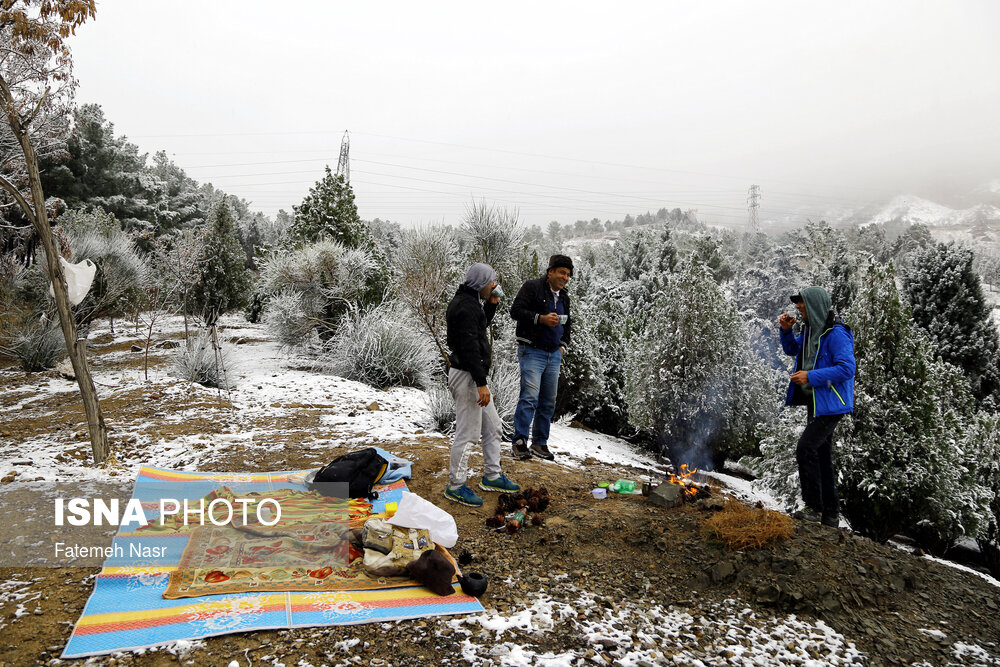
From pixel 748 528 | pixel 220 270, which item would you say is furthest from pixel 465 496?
pixel 220 270

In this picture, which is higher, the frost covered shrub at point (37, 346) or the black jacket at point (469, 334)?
the black jacket at point (469, 334)

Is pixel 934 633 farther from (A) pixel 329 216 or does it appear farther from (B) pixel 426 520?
(A) pixel 329 216

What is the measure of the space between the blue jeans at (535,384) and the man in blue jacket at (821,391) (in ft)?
6.32

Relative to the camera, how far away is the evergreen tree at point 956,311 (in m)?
10.8

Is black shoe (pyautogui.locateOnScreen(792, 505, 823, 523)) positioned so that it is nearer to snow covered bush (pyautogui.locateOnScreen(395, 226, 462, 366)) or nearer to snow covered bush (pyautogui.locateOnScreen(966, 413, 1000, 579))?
snow covered bush (pyautogui.locateOnScreen(966, 413, 1000, 579))

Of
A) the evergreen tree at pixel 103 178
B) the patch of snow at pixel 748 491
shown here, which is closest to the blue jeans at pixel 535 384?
the patch of snow at pixel 748 491

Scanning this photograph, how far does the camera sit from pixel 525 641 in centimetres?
240

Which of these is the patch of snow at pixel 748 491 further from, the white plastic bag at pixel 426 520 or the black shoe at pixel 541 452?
the white plastic bag at pixel 426 520

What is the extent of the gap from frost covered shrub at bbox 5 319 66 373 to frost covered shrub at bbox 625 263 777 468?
10.5 m

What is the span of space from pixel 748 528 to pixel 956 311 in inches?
447

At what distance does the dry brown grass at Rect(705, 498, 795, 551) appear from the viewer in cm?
311

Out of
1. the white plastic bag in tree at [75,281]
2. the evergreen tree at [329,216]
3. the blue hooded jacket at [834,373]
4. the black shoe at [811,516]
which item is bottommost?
the black shoe at [811,516]

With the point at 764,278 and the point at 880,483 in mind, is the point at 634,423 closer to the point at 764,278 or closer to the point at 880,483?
the point at 880,483

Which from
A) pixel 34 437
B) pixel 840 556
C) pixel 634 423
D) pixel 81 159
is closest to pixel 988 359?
pixel 634 423
